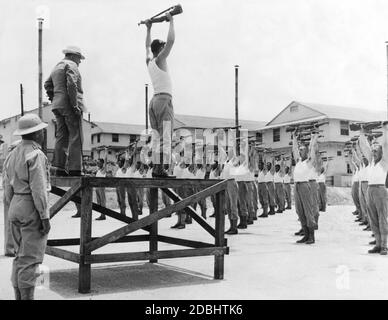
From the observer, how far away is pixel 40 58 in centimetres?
2511

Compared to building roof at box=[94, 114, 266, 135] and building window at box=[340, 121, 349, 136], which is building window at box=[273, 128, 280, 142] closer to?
building roof at box=[94, 114, 266, 135]

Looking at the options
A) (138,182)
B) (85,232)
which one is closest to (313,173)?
(138,182)

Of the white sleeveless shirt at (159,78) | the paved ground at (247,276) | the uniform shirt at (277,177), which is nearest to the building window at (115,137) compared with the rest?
the uniform shirt at (277,177)

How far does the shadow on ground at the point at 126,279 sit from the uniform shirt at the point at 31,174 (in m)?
1.54

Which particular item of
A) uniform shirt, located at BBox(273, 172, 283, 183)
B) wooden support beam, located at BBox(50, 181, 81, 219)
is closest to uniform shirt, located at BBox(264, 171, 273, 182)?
uniform shirt, located at BBox(273, 172, 283, 183)

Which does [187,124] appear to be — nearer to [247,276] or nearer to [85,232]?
[247,276]

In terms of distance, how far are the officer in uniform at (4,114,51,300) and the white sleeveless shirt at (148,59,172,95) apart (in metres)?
2.76

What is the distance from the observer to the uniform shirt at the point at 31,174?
5.08 meters

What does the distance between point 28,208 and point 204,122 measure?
167ft

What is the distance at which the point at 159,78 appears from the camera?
7680mm

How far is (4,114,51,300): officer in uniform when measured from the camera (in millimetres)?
5055

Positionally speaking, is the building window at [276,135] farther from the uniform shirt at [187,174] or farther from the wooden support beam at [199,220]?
the wooden support beam at [199,220]

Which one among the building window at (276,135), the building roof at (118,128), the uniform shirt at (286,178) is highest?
the building roof at (118,128)
